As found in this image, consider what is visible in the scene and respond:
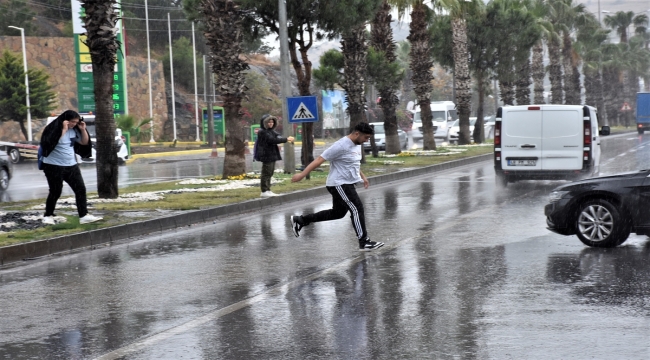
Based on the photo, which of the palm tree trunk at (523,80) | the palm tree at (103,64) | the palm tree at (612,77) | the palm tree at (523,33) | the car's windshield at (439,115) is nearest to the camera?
the palm tree at (103,64)

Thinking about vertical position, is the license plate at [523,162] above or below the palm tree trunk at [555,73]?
below

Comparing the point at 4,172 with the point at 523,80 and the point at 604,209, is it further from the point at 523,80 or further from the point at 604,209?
the point at 523,80

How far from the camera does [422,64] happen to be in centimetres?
4094

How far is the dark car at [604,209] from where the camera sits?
11.1m

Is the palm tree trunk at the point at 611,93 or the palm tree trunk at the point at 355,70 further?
the palm tree trunk at the point at 611,93

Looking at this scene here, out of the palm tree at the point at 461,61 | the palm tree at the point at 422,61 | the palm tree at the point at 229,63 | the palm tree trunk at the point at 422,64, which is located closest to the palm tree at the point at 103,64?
the palm tree at the point at 229,63

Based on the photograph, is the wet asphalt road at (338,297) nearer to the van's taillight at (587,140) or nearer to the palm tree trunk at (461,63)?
the van's taillight at (587,140)

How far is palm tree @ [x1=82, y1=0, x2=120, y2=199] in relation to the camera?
1839 centimetres

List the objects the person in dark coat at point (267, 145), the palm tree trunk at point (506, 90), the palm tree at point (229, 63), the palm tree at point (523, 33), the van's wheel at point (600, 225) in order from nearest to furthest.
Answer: the van's wheel at point (600, 225) < the person in dark coat at point (267, 145) < the palm tree at point (229, 63) < the palm tree at point (523, 33) < the palm tree trunk at point (506, 90)

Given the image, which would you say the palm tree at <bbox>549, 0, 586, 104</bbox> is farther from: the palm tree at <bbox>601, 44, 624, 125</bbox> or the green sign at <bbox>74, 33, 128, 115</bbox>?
the green sign at <bbox>74, 33, 128, 115</bbox>

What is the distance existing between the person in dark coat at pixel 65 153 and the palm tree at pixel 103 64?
404 cm

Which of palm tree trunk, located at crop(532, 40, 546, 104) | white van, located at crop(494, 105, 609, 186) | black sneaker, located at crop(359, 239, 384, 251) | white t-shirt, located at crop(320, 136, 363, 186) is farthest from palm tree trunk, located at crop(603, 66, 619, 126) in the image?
black sneaker, located at crop(359, 239, 384, 251)

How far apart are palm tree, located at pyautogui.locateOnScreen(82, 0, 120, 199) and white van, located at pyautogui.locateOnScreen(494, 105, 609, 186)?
28.7 ft

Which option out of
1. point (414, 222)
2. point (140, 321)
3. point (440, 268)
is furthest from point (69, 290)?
point (414, 222)
